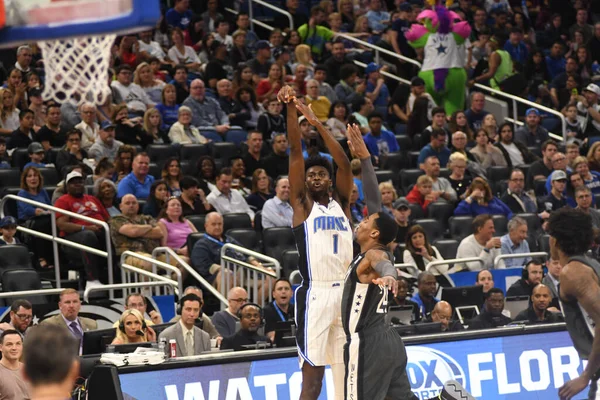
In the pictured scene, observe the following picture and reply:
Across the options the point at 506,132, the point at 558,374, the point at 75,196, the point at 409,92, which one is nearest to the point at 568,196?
the point at 506,132

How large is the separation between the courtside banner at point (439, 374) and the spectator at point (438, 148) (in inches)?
230

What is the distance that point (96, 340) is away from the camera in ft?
35.4

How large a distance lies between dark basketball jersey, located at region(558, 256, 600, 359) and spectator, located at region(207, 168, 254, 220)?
735 centimetres

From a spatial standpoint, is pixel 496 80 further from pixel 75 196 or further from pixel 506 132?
pixel 75 196

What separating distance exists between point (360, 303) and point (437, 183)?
7595 millimetres

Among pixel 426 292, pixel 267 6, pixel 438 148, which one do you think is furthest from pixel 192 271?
pixel 267 6

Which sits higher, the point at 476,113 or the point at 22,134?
the point at 476,113

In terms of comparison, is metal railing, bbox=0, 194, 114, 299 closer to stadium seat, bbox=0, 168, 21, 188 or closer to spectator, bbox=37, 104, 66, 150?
stadium seat, bbox=0, 168, 21, 188

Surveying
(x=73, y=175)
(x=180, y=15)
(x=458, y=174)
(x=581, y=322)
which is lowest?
(x=581, y=322)

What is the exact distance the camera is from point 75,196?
13.4 meters

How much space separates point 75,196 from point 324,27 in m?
Answer: 8.16

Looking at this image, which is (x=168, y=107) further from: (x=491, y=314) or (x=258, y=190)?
(x=491, y=314)

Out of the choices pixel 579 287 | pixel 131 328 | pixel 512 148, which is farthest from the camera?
pixel 512 148

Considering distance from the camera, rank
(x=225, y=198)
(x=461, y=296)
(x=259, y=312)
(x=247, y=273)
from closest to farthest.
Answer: (x=259, y=312), (x=461, y=296), (x=247, y=273), (x=225, y=198)
